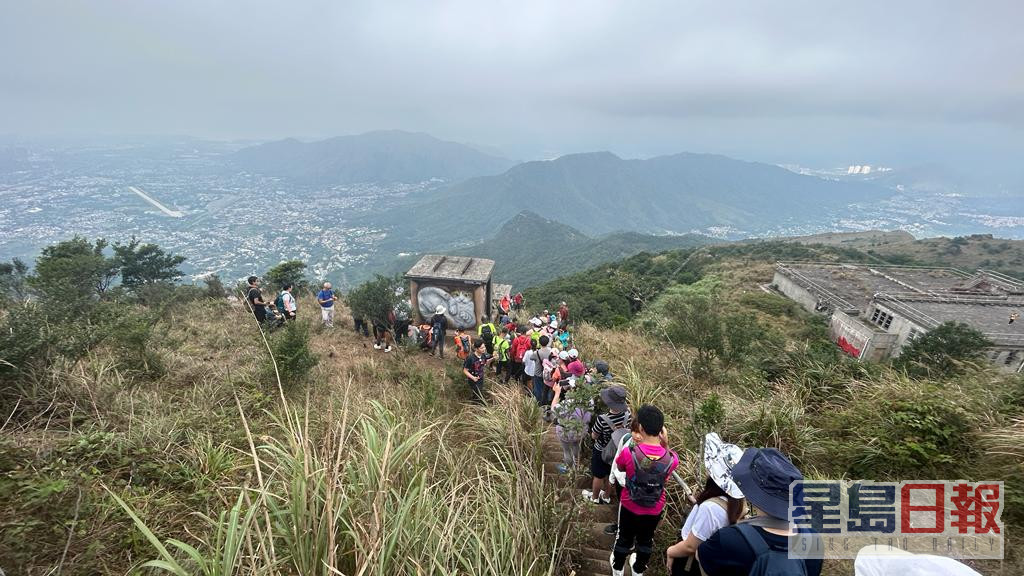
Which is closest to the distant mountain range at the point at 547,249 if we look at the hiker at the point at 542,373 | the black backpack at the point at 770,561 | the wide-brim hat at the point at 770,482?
the hiker at the point at 542,373

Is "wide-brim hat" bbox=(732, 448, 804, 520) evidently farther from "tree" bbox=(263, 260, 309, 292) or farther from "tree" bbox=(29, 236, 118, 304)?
"tree" bbox=(263, 260, 309, 292)

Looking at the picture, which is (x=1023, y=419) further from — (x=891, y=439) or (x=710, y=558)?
(x=710, y=558)

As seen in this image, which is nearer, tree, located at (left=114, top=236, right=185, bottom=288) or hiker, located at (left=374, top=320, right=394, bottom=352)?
hiker, located at (left=374, top=320, right=394, bottom=352)

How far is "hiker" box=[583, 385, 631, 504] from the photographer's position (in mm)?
3723

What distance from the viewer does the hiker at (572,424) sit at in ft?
13.0

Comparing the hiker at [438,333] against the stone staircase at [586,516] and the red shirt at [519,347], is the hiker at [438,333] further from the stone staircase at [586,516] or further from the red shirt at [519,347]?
the stone staircase at [586,516]

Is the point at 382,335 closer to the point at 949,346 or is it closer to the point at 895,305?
the point at 949,346

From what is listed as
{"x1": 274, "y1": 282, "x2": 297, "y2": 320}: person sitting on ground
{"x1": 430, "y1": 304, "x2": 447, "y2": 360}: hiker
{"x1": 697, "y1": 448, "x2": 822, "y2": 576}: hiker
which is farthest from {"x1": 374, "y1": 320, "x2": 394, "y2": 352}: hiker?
{"x1": 697, "y1": 448, "x2": 822, "y2": 576}: hiker

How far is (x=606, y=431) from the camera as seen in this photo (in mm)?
3752

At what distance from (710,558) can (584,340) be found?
747 cm

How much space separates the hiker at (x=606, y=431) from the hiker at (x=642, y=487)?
0.58 meters

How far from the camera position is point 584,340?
31.0ft

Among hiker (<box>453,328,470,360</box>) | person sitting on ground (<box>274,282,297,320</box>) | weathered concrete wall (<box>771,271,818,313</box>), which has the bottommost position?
weathered concrete wall (<box>771,271,818,313</box>)

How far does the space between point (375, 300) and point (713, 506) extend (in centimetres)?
925
